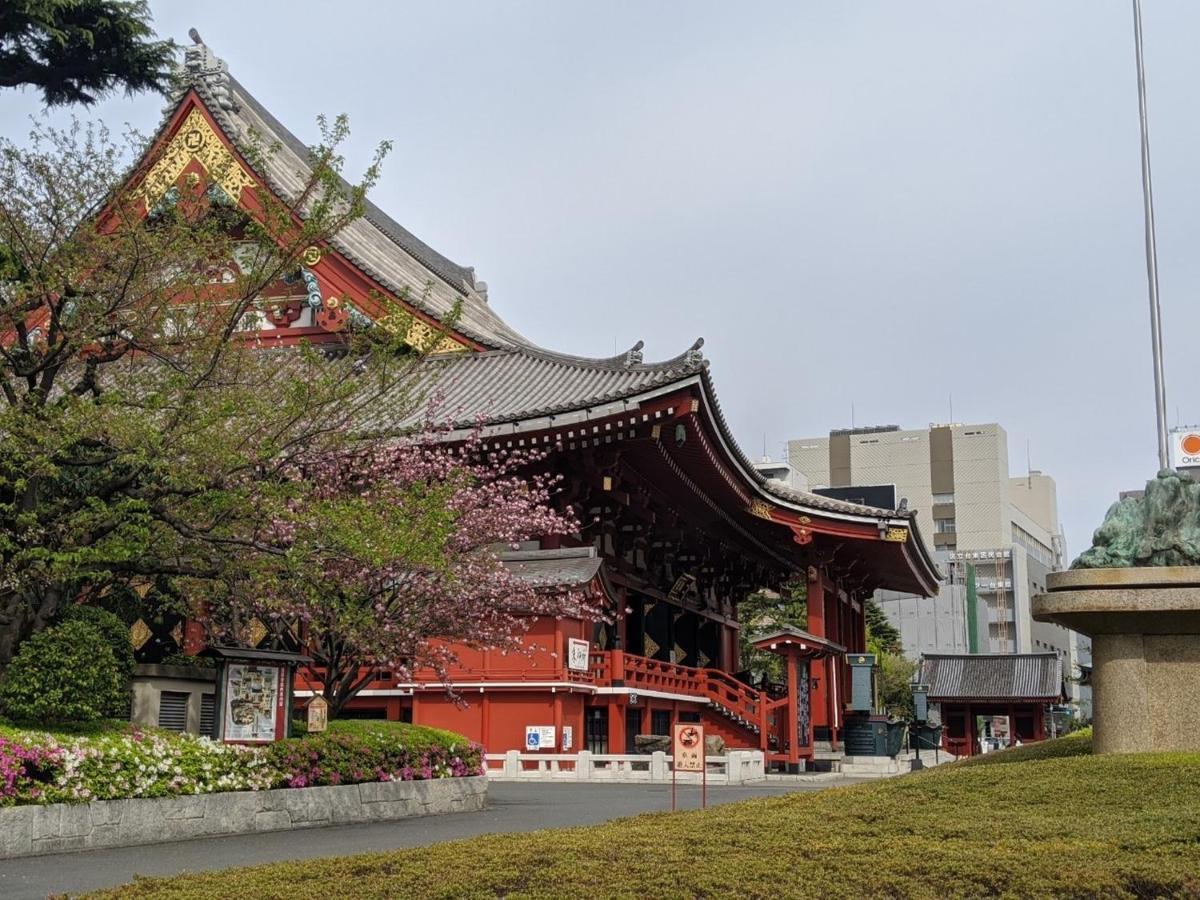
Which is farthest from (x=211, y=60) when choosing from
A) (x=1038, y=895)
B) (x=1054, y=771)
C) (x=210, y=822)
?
(x=1038, y=895)

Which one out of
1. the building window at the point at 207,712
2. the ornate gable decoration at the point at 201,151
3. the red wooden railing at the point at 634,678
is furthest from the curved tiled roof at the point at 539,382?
the building window at the point at 207,712

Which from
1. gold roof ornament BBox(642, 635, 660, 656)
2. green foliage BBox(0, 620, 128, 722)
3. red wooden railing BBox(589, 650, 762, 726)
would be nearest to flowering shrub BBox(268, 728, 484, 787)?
green foliage BBox(0, 620, 128, 722)

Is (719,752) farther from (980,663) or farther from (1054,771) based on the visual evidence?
(980,663)

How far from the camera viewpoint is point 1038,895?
6.40 m

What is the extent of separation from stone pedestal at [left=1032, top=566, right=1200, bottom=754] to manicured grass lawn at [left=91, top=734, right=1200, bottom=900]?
2036mm

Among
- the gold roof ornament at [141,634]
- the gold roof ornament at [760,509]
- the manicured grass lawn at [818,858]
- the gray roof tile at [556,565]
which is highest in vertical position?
the gold roof ornament at [760,509]

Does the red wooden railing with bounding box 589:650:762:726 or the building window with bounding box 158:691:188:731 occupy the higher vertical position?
the red wooden railing with bounding box 589:650:762:726

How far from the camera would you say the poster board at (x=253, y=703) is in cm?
1507

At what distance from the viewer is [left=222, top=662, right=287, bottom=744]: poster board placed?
49.4 feet

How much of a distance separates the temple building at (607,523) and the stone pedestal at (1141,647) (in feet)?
32.7

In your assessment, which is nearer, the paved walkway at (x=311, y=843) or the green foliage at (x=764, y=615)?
the paved walkway at (x=311, y=843)

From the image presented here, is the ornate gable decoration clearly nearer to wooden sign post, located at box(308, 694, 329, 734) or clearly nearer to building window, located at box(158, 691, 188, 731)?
wooden sign post, located at box(308, 694, 329, 734)

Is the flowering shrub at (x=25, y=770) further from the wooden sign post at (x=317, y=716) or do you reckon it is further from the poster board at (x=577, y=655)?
the poster board at (x=577, y=655)

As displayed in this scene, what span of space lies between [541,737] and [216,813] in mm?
12567
